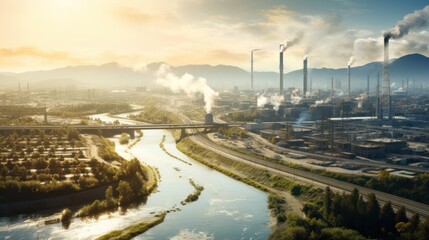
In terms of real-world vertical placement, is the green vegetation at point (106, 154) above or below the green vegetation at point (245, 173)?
above

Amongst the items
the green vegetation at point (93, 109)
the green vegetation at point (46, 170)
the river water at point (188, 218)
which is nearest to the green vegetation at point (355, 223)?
the river water at point (188, 218)

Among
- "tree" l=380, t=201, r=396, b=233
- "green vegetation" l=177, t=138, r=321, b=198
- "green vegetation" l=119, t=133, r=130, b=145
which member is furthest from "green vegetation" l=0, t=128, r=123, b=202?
"tree" l=380, t=201, r=396, b=233

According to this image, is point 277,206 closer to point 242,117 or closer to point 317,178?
point 317,178

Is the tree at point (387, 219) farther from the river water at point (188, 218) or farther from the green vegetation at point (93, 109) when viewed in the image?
the green vegetation at point (93, 109)

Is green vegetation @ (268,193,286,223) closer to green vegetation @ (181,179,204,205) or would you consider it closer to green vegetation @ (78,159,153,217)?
green vegetation @ (181,179,204,205)

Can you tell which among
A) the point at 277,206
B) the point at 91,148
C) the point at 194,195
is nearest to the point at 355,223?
the point at 277,206

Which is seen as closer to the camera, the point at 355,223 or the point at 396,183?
the point at 355,223
